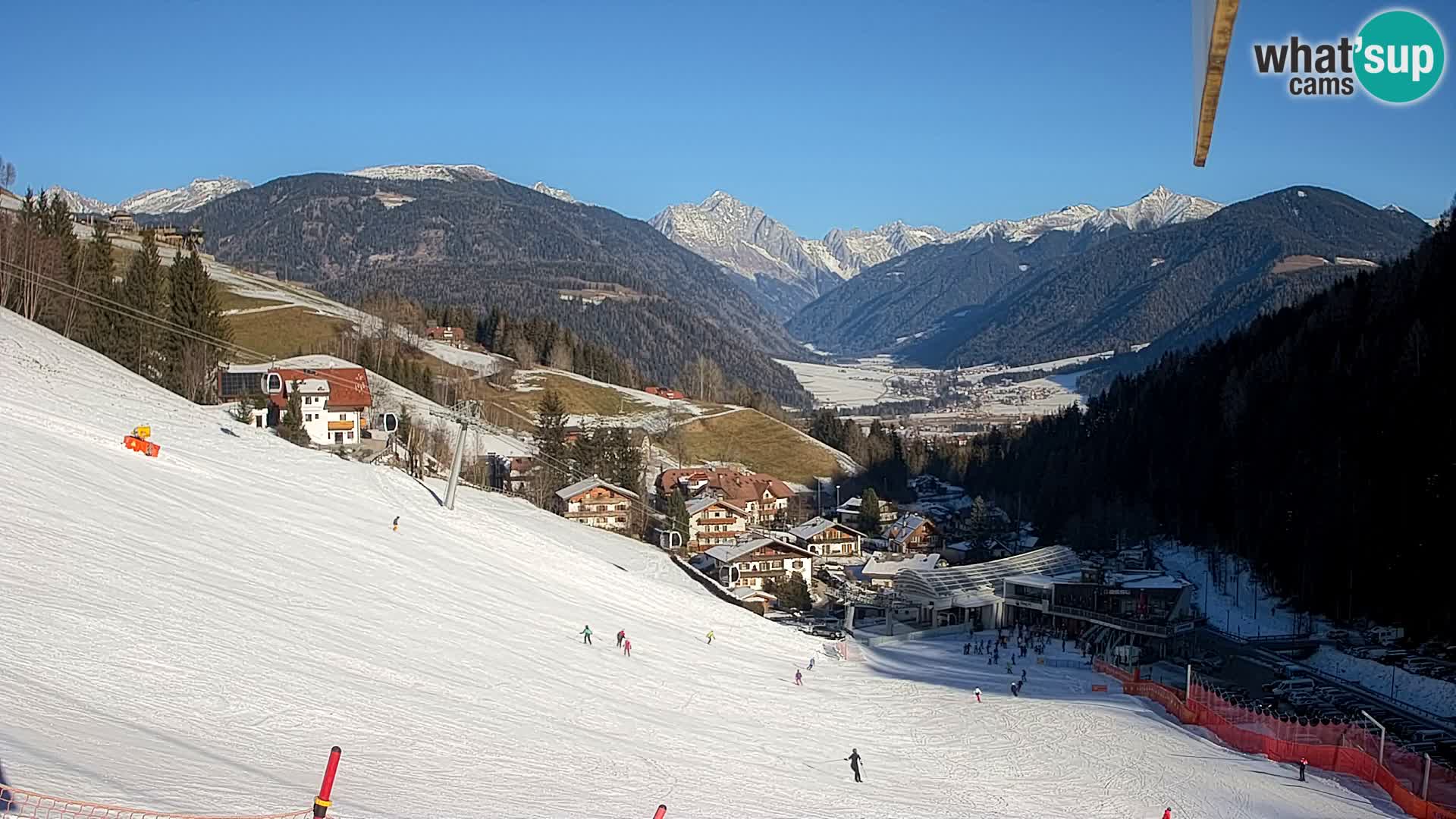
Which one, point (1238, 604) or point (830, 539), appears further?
point (830, 539)

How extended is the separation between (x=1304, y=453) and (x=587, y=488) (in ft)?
141

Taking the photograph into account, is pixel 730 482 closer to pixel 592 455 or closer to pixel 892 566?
pixel 592 455

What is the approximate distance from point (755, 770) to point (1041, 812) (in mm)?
5626

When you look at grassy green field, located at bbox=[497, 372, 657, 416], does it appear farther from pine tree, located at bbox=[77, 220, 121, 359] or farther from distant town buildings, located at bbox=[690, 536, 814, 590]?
pine tree, located at bbox=[77, 220, 121, 359]

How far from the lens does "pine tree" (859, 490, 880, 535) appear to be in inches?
3305

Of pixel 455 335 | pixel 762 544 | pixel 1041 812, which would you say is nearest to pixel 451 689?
pixel 1041 812

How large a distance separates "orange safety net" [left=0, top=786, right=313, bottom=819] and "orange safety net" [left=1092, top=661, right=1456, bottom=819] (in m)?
24.0

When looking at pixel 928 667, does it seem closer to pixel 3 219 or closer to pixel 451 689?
pixel 451 689

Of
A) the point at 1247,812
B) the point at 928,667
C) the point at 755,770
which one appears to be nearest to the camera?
the point at 755,770

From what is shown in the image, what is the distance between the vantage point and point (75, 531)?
23312 millimetres

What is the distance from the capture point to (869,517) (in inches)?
3305

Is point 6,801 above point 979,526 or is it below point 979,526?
below

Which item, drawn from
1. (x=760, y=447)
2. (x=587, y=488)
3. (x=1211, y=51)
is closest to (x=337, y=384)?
(x=587, y=488)

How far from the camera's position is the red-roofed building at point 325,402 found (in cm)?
6569
